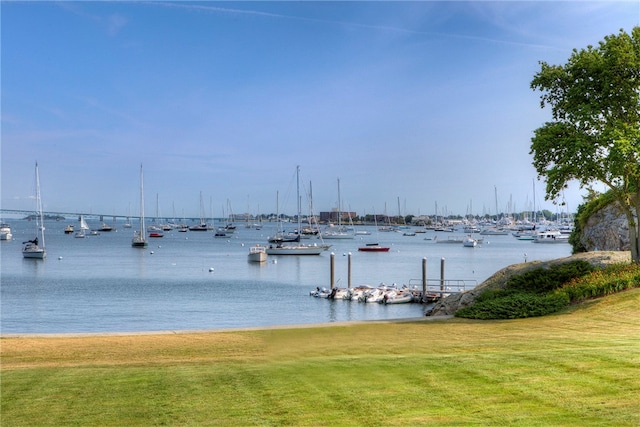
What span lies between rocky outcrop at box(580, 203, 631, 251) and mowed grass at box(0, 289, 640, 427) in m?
22.4

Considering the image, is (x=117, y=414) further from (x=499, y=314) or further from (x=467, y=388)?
(x=499, y=314)

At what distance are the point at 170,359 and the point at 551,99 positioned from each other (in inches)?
859

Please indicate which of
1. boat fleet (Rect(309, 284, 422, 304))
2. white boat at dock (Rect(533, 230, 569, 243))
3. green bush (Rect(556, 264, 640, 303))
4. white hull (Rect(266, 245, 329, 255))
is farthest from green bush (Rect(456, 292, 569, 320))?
white boat at dock (Rect(533, 230, 569, 243))

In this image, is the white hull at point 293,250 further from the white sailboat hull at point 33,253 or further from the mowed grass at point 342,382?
the mowed grass at point 342,382

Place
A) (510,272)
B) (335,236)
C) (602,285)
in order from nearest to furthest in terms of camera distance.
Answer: (602,285), (510,272), (335,236)

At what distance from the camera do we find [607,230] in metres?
39.2

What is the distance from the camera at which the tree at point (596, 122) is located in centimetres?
2598

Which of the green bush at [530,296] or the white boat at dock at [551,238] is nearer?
the green bush at [530,296]

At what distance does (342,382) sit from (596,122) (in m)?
20.7

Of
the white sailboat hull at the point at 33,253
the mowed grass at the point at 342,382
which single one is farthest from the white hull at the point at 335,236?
the mowed grass at the point at 342,382

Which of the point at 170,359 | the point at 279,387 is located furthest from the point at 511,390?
the point at 170,359

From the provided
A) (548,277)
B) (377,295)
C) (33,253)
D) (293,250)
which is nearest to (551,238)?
(293,250)

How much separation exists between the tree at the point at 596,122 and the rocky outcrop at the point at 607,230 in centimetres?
1037

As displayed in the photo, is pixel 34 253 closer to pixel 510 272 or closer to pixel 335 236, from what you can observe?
pixel 510 272
